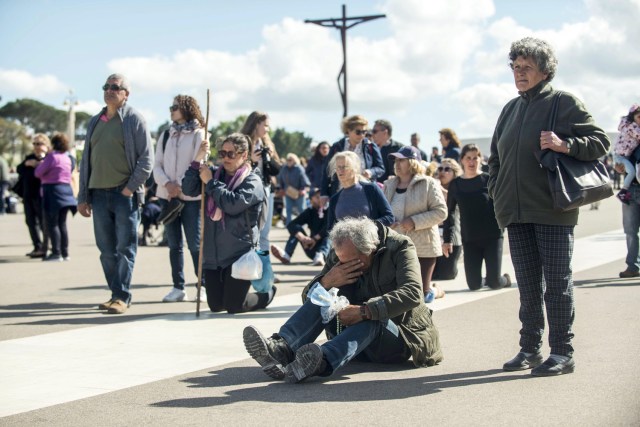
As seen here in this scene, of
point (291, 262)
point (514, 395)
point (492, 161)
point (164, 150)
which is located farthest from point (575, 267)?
point (514, 395)

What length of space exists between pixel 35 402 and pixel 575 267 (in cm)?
891

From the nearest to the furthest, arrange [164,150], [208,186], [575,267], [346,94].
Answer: [208,186] → [164,150] → [575,267] → [346,94]

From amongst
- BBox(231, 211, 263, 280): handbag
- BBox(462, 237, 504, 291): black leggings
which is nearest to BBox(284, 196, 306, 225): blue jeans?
BBox(462, 237, 504, 291): black leggings

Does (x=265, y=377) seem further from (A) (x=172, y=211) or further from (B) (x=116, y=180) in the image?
(A) (x=172, y=211)

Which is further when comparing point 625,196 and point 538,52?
point 625,196

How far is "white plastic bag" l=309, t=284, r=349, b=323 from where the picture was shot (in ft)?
20.9

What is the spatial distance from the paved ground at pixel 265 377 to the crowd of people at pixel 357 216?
0.26 m

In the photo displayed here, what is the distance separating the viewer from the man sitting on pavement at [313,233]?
539 inches

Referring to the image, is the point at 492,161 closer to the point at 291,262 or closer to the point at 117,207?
the point at 117,207

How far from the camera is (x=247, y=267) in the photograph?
29.8 ft

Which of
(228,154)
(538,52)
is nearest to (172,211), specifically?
(228,154)

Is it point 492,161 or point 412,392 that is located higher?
point 492,161

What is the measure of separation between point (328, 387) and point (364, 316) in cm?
52

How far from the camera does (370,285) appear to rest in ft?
21.9
